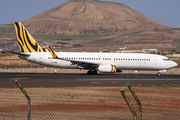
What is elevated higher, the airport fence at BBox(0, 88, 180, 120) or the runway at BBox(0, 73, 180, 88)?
the airport fence at BBox(0, 88, 180, 120)

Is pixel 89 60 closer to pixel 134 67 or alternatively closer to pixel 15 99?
pixel 134 67

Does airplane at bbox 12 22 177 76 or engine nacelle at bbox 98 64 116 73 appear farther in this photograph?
airplane at bbox 12 22 177 76

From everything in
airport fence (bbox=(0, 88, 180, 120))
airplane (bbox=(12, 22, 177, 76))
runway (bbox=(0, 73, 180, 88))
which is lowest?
runway (bbox=(0, 73, 180, 88))

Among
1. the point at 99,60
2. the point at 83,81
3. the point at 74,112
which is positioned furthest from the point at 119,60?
the point at 74,112

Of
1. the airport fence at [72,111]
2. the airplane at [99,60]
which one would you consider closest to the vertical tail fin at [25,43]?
the airplane at [99,60]

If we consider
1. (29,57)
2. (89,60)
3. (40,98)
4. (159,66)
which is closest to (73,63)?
(89,60)

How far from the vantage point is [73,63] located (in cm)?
4394

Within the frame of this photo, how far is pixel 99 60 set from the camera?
45.7 m

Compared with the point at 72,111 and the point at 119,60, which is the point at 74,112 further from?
the point at 119,60

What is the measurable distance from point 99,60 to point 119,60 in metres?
3.31

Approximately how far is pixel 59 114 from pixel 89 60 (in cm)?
3284

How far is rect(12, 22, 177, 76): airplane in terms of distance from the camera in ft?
143

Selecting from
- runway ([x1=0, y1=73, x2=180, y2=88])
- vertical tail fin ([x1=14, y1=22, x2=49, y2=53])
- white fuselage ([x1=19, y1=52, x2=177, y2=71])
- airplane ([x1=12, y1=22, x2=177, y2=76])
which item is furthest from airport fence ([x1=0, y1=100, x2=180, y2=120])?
vertical tail fin ([x1=14, y1=22, x2=49, y2=53])

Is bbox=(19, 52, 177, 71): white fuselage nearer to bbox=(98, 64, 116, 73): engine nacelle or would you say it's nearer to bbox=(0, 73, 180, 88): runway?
bbox=(98, 64, 116, 73): engine nacelle
